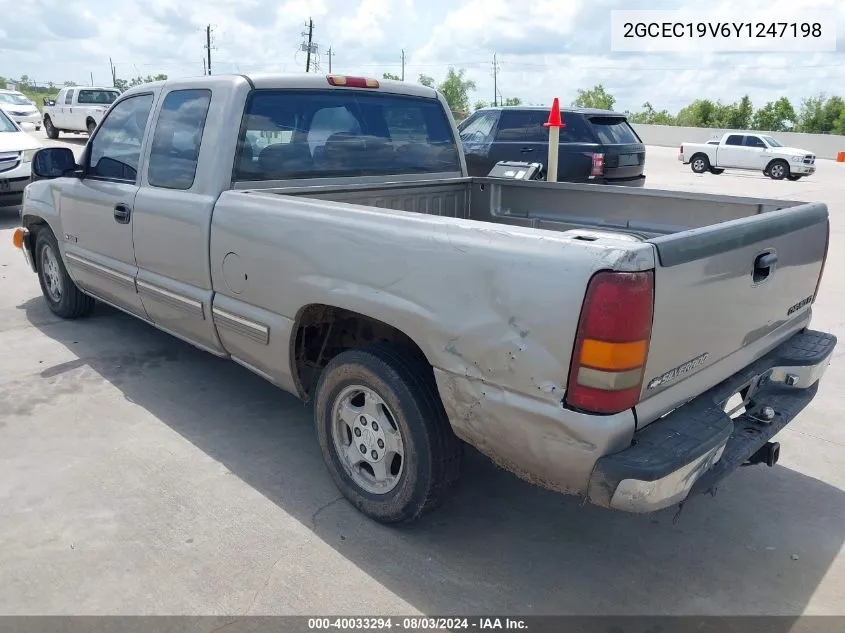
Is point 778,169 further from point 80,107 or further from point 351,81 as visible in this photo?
point 80,107

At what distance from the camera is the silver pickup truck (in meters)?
2.28

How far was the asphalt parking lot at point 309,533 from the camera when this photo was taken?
8.82 feet

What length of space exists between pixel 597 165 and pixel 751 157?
16.4 metres

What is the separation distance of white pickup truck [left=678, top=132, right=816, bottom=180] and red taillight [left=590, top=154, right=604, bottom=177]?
51.5 feet

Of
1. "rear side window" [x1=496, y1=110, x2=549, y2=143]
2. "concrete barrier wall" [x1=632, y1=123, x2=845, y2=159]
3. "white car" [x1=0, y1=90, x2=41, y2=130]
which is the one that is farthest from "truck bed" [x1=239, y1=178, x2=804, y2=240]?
"concrete barrier wall" [x1=632, y1=123, x2=845, y2=159]

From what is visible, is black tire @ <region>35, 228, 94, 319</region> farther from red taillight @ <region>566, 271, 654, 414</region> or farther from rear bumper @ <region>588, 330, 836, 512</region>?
rear bumper @ <region>588, 330, 836, 512</region>

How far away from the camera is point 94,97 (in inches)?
967

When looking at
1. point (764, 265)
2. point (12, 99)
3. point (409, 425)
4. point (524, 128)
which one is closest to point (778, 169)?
Answer: point (524, 128)

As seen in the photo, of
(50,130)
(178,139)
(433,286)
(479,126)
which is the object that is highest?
(50,130)

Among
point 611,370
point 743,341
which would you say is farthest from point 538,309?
point 743,341

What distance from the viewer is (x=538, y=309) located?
2277mm

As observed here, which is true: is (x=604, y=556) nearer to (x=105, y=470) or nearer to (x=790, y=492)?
(x=790, y=492)

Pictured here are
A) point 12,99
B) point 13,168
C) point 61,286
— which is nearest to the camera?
point 61,286

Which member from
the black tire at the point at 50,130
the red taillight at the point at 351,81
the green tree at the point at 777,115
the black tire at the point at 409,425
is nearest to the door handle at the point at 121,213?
the red taillight at the point at 351,81
